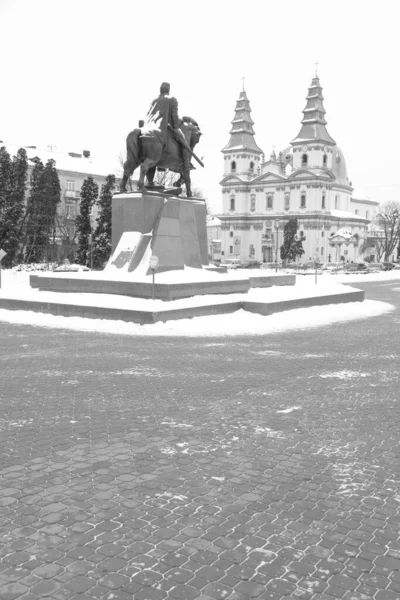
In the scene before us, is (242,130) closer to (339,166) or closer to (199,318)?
(339,166)

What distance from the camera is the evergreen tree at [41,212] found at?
5750cm

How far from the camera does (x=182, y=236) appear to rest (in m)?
22.1

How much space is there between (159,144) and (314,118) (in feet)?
314

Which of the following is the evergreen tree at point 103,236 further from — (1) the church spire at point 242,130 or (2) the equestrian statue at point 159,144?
(1) the church spire at point 242,130

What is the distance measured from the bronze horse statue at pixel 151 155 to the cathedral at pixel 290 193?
84.7 m

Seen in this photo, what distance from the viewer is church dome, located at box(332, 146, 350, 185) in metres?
120

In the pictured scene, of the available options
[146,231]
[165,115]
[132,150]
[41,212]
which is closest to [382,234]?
[41,212]

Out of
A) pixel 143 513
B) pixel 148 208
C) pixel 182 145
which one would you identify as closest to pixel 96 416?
pixel 143 513

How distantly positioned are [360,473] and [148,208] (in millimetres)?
16263

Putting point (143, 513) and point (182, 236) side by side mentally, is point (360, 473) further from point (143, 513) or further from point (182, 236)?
point (182, 236)

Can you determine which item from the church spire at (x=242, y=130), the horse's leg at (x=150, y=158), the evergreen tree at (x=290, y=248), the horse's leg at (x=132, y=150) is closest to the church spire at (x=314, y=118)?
the church spire at (x=242, y=130)

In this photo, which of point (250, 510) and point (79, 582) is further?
point (250, 510)

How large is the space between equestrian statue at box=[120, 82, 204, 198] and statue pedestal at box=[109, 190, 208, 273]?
938 mm

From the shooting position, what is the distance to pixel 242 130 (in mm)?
117875
